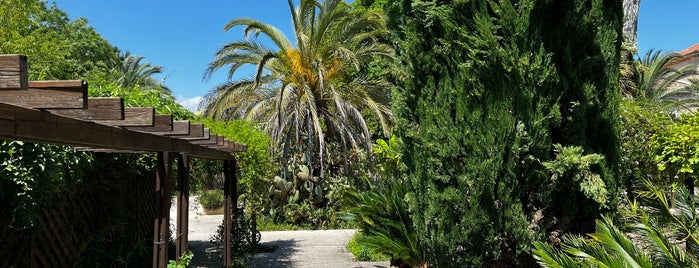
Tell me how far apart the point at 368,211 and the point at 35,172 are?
12.9ft

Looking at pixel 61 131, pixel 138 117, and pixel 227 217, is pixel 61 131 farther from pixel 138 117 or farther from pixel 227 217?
pixel 227 217

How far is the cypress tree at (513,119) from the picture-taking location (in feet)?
14.5

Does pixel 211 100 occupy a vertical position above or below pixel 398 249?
above

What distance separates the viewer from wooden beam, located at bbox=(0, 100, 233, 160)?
2.21 meters

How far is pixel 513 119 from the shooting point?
4.43 meters

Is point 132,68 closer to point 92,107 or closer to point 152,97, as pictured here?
point 152,97

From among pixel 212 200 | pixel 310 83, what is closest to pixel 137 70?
pixel 212 200

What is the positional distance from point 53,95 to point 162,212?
274cm

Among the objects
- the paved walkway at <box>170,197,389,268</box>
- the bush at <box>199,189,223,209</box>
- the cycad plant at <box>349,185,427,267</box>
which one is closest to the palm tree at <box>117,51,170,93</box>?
the bush at <box>199,189,223,209</box>

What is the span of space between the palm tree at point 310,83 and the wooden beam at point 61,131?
29.8 ft

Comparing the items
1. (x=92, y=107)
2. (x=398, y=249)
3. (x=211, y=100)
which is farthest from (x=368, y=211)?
(x=211, y=100)

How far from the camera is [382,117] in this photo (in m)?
13.4

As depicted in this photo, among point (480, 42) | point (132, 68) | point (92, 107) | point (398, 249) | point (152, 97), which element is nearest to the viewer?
point (92, 107)

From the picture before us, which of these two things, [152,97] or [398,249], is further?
[152,97]
